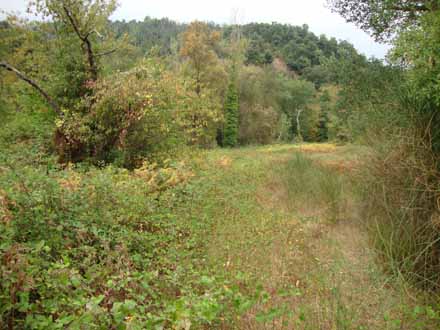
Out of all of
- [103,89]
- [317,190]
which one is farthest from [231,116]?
[317,190]

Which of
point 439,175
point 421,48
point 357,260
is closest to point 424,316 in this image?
Result: point 357,260

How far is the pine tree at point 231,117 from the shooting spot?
2647 cm

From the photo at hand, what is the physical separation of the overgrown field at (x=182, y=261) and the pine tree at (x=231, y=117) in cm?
2092

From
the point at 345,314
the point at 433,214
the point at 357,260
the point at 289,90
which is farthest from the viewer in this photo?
the point at 289,90

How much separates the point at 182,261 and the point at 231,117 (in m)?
23.9

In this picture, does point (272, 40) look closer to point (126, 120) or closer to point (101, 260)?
point (126, 120)

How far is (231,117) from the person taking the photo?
1049 inches

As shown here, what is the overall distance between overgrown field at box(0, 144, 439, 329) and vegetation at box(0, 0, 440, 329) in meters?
0.02

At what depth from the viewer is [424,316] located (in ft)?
8.31

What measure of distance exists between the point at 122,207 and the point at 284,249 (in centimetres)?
213

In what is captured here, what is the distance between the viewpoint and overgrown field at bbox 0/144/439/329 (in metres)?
2.06

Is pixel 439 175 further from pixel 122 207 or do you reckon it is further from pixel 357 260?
pixel 122 207

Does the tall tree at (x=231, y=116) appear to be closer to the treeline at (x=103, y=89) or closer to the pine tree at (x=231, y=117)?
the pine tree at (x=231, y=117)

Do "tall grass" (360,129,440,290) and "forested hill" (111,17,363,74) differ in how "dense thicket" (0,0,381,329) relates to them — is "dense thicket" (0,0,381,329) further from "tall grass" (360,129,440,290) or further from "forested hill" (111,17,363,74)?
"forested hill" (111,17,363,74)
